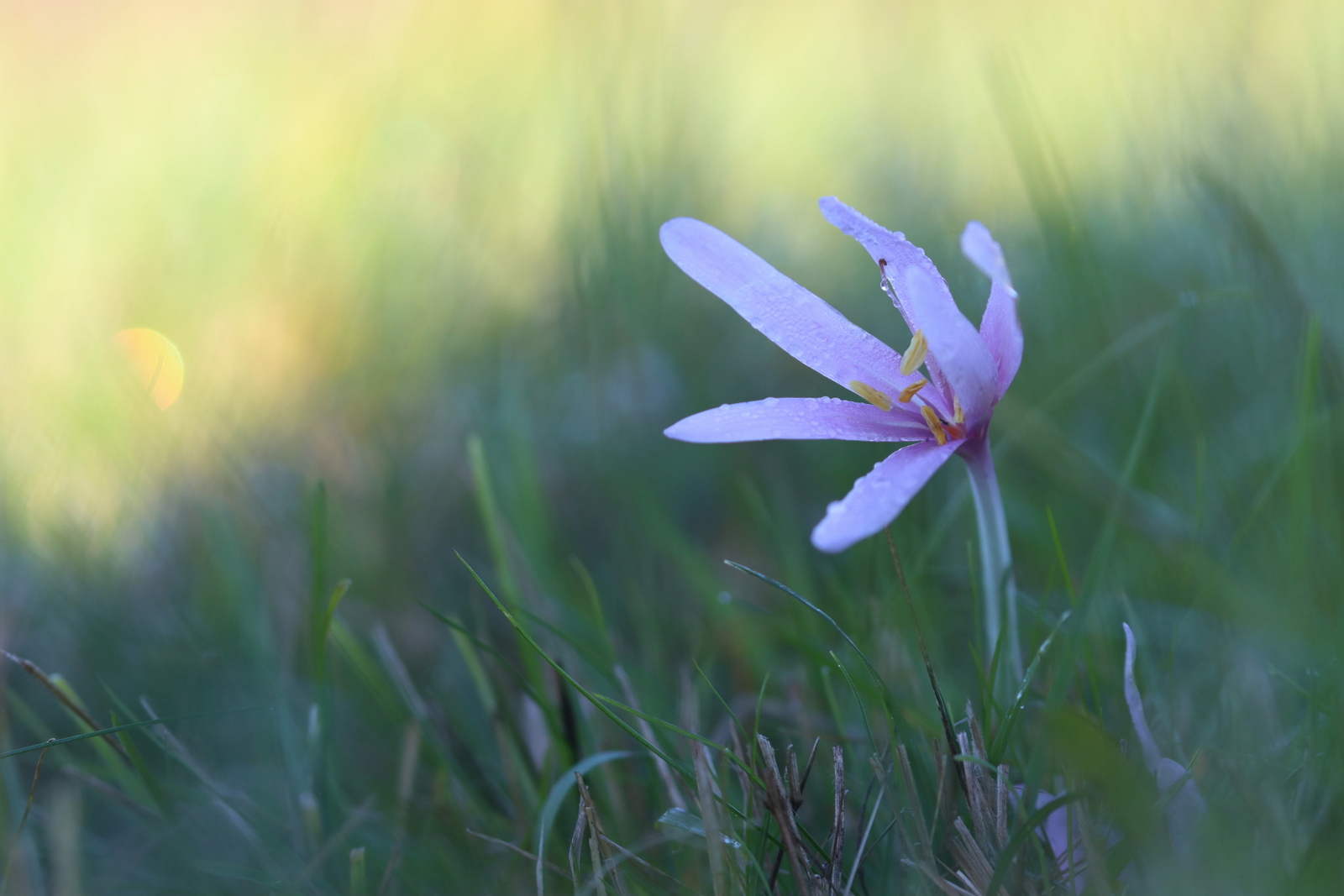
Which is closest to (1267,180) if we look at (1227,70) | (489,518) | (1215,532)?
(1227,70)

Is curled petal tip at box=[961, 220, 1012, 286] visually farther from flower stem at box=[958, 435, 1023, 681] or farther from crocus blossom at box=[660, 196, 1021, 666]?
flower stem at box=[958, 435, 1023, 681]

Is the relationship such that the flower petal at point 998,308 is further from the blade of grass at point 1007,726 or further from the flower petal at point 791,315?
the blade of grass at point 1007,726

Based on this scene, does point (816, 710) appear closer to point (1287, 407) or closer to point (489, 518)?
point (489, 518)

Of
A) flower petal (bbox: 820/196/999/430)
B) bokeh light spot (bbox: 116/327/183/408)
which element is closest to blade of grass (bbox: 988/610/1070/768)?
flower petal (bbox: 820/196/999/430)

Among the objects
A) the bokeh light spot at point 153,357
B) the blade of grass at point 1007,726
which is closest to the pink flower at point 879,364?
the blade of grass at point 1007,726

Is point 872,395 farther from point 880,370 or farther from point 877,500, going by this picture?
point 877,500

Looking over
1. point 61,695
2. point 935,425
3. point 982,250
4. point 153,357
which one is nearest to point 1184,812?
point 935,425
